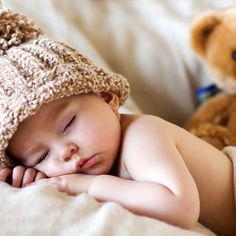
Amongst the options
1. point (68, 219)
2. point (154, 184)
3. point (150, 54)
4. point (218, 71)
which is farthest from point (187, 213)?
point (150, 54)

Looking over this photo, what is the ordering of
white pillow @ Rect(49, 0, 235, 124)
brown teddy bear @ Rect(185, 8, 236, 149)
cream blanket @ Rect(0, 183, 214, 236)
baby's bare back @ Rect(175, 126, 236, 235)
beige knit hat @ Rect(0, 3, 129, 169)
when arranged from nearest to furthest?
1. cream blanket @ Rect(0, 183, 214, 236)
2. beige knit hat @ Rect(0, 3, 129, 169)
3. baby's bare back @ Rect(175, 126, 236, 235)
4. brown teddy bear @ Rect(185, 8, 236, 149)
5. white pillow @ Rect(49, 0, 235, 124)

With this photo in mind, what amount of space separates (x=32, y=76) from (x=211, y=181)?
34 centimetres

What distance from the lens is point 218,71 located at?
1.35 metres

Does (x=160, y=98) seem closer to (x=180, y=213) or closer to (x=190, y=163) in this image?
(x=190, y=163)

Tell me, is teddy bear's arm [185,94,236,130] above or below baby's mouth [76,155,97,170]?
below

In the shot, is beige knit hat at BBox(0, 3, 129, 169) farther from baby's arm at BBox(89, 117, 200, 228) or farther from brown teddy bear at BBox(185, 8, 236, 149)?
brown teddy bear at BBox(185, 8, 236, 149)

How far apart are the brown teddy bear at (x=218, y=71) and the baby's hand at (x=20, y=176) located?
21.9 inches

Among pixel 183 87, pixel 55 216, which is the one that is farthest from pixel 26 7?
pixel 55 216

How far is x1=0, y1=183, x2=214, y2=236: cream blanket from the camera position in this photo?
0.64 meters

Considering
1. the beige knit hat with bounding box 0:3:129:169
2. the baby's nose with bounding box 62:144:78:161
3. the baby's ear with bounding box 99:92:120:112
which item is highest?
the beige knit hat with bounding box 0:3:129:169

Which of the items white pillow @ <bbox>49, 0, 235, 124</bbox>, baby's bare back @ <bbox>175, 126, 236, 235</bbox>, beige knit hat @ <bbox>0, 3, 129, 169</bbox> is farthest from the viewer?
white pillow @ <bbox>49, 0, 235, 124</bbox>

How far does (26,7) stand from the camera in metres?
1.38

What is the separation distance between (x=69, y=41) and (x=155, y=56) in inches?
9.7

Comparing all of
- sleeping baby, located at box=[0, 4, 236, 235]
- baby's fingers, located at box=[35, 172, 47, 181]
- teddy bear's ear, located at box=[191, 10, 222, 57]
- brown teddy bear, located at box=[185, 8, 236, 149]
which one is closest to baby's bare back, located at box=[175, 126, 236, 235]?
sleeping baby, located at box=[0, 4, 236, 235]
